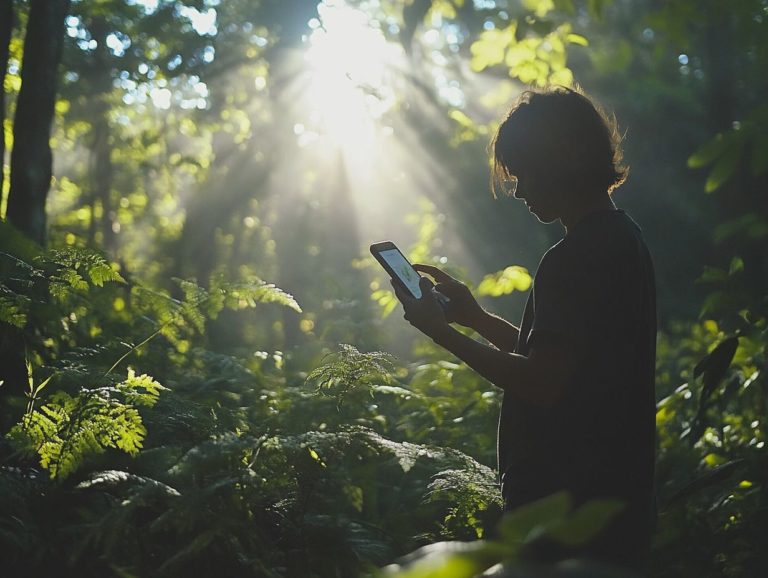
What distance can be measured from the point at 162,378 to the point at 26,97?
1.74m

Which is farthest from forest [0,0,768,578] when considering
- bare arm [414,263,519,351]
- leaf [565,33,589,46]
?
bare arm [414,263,519,351]

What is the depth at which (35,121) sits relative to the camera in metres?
4.43

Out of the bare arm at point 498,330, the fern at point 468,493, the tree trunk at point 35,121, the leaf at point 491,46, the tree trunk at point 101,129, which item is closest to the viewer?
the fern at point 468,493

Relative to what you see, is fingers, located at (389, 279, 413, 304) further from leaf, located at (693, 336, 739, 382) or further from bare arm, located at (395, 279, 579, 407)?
leaf, located at (693, 336, 739, 382)

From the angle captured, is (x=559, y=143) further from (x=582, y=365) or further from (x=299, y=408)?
(x=299, y=408)

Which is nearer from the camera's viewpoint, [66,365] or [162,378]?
[66,365]

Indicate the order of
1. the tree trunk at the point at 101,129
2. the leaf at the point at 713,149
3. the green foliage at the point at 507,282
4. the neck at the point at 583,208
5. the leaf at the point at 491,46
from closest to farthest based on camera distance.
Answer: the neck at the point at 583,208
the leaf at the point at 713,149
the green foliage at the point at 507,282
the leaf at the point at 491,46
the tree trunk at the point at 101,129

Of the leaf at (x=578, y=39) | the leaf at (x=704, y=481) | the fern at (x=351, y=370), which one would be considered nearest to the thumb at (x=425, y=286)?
the fern at (x=351, y=370)

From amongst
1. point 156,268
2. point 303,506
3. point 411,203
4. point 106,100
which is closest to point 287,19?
point 303,506

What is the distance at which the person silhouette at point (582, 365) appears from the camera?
218 cm

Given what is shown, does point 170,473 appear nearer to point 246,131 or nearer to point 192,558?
point 192,558

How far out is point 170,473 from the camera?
2.50 m

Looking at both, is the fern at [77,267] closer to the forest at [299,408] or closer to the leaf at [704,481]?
the forest at [299,408]

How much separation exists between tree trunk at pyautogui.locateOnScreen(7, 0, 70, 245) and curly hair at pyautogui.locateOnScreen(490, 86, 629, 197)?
9.55ft
